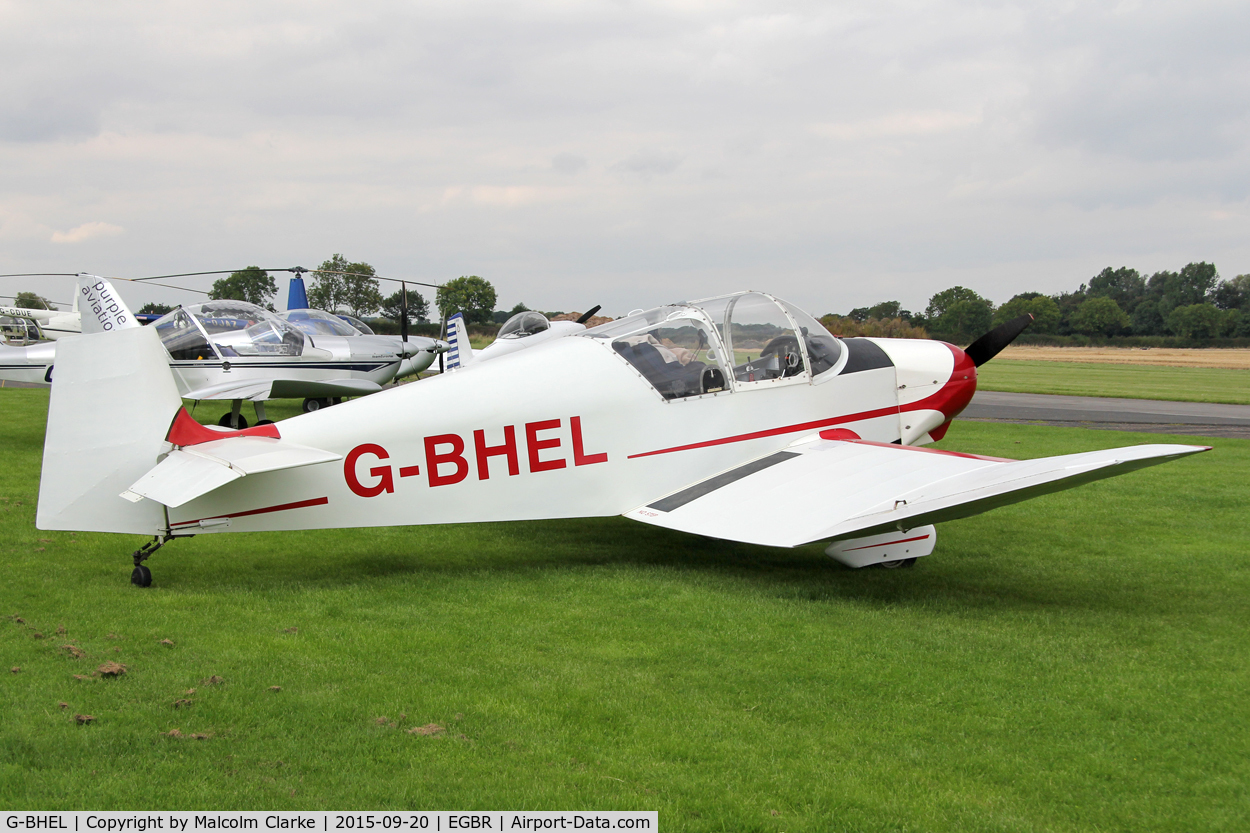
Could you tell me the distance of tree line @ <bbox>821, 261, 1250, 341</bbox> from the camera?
67.6 metres

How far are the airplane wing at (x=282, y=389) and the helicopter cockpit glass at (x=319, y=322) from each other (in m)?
1.44

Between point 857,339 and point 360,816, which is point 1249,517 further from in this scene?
point 360,816

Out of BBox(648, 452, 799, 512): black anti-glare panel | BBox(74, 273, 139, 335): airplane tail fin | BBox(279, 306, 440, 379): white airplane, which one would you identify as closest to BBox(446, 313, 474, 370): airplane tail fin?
BBox(279, 306, 440, 379): white airplane

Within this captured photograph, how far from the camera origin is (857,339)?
7.98 meters

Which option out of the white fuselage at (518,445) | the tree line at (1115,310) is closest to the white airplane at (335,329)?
the white fuselage at (518,445)

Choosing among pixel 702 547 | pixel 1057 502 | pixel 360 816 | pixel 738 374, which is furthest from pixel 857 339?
pixel 360 816

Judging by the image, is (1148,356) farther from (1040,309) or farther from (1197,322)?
(1040,309)

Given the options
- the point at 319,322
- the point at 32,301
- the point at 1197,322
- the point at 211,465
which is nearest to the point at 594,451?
the point at 211,465

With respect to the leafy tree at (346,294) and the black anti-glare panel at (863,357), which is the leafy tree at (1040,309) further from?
the black anti-glare panel at (863,357)

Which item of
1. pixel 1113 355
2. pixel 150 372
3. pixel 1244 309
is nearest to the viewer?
pixel 150 372

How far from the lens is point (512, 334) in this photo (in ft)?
81.4

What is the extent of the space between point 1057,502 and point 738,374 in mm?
4440

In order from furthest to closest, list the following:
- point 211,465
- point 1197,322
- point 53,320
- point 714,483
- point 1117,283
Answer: point 1117,283, point 1197,322, point 53,320, point 714,483, point 211,465

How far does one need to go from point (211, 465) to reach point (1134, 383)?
3484 cm
